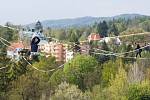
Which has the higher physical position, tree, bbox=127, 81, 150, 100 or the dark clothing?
the dark clothing

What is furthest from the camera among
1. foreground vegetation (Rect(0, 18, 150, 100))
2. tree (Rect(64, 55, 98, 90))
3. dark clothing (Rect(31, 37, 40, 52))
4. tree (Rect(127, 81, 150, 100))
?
tree (Rect(64, 55, 98, 90))

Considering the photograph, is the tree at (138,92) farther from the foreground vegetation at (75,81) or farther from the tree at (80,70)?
the tree at (80,70)

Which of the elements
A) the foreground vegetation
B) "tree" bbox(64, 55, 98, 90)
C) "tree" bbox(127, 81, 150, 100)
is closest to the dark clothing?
the foreground vegetation

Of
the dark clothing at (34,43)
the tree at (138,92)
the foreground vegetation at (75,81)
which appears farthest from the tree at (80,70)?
the dark clothing at (34,43)

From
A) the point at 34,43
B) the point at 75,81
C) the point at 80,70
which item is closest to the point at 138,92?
the point at 75,81

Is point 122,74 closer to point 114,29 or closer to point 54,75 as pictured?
point 54,75

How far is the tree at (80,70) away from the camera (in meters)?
29.1

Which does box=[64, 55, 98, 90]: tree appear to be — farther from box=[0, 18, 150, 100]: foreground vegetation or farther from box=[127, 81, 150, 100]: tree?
box=[127, 81, 150, 100]: tree

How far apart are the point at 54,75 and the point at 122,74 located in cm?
469

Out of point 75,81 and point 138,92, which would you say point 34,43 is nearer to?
point 138,92

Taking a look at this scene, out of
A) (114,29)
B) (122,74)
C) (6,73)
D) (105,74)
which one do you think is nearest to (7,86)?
(6,73)

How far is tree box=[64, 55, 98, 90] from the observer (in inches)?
1146

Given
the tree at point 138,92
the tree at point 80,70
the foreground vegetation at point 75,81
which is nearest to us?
the tree at point 138,92

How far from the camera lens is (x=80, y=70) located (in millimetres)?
30641
